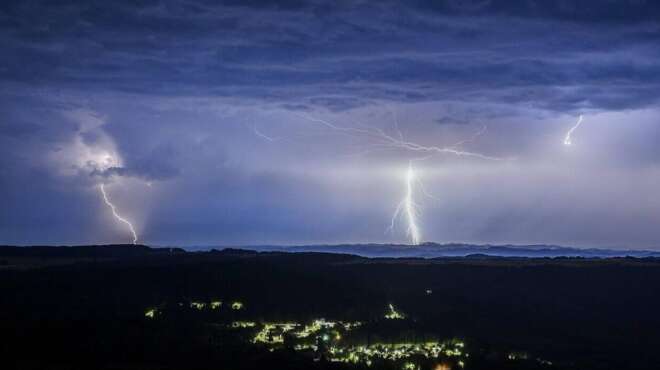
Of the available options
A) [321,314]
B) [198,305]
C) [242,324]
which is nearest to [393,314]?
[321,314]

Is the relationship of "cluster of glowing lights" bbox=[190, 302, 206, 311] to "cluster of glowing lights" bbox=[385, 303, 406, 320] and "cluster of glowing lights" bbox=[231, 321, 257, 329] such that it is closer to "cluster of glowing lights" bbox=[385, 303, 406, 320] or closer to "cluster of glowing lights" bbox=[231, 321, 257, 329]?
"cluster of glowing lights" bbox=[231, 321, 257, 329]

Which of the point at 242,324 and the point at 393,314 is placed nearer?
the point at 242,324

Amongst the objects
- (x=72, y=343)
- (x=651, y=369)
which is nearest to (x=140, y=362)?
(x=72, y=343)

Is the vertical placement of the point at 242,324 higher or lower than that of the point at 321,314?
lower

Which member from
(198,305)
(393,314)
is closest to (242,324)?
(198,305)

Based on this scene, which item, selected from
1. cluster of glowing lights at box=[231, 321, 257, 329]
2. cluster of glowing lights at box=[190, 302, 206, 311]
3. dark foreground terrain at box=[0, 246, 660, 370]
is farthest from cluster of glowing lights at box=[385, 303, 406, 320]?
cluster of glowing lights at box=[190, 302, 206, 311]

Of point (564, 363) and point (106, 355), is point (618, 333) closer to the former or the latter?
point (564, 363)

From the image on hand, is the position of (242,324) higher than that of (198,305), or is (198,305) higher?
(198,305)

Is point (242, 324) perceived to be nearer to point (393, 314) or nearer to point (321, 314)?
point (321, 314)

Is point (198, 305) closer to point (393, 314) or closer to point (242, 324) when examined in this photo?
point (242, 324)
